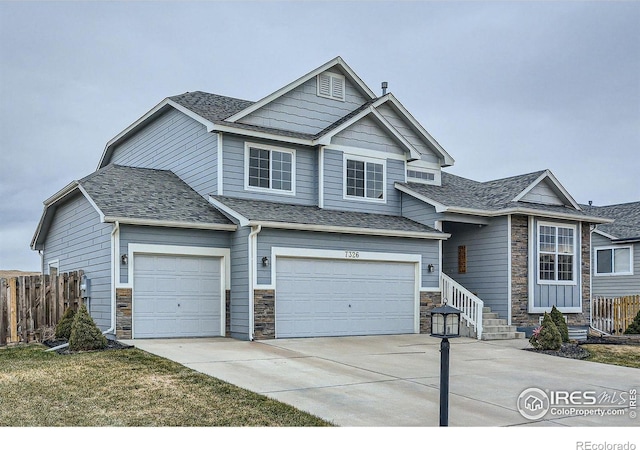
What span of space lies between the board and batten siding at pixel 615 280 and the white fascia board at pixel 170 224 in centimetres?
1776

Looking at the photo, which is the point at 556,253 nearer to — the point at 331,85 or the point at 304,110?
the point at 331,85

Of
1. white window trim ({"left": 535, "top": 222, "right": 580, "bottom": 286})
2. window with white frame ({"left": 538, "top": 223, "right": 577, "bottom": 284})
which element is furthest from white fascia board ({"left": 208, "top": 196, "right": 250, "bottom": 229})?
window with white frame ({"left": 538, "top": 223, "right": 577, "bottom": 284})

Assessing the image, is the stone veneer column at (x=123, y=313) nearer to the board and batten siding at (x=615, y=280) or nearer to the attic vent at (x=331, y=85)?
the attic vent at (x=331, y=85)

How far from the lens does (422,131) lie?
2138cm

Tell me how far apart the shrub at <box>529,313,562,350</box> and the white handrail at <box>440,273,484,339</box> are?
2238mm

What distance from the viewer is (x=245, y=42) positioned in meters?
13.3

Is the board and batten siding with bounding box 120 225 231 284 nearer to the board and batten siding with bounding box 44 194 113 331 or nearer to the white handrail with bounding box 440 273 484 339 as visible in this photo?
the board and batten siding with bounding box 44 194 113 331

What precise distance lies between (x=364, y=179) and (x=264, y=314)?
5831 millimetres

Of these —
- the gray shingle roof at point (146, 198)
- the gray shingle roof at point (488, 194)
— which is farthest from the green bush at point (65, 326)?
the gray shingle roof at point (488, 194)

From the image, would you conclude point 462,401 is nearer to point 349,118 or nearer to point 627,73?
point 627,73

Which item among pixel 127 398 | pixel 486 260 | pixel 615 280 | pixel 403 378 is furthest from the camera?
pixel 615 280

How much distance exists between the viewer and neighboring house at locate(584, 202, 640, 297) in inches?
1043

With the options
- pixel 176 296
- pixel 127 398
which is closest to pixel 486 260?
pixel 176 296

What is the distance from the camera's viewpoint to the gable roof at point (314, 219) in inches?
633
